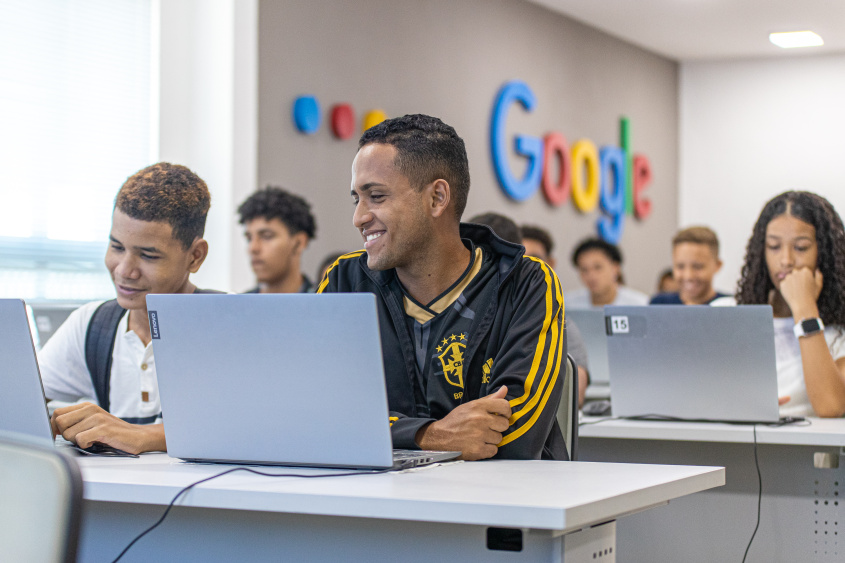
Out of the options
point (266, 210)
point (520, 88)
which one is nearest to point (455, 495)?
point (266, 210)

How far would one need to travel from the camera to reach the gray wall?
4.41 m

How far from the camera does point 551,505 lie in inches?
43.5

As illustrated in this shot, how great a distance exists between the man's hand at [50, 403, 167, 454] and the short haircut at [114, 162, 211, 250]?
0.43 meters

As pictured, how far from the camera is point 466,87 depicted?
18.2 ft

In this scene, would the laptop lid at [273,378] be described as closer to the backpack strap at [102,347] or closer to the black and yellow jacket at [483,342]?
the black and yellow jacket at [483,342]

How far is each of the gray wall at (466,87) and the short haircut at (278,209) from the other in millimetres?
285

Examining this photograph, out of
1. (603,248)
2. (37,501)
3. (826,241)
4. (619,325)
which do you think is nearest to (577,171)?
(603,248)

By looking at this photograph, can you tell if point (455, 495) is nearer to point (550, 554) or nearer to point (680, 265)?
point (550, 554)

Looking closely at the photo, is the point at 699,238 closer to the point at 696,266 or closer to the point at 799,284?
the point at 696,266

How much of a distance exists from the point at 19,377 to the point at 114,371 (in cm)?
47

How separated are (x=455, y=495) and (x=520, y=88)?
499 cm

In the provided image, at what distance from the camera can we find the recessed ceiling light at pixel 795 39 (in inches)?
271

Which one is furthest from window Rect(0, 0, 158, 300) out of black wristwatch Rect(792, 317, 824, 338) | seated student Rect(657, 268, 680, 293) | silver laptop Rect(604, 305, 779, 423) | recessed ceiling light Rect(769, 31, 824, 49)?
recessed ceiling light Rect(769, 31, 824, 49)

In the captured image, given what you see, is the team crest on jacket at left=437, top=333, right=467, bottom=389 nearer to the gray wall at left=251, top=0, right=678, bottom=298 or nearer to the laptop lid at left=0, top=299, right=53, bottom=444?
the laptop lid at left=0, top=299, right=53, bottom=444
